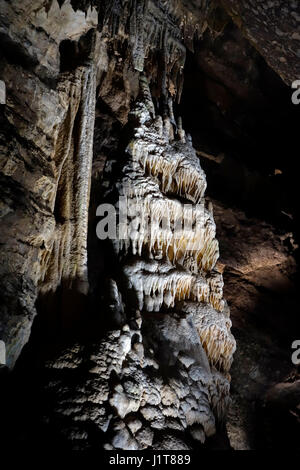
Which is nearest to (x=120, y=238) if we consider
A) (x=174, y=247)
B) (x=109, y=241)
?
(x=109, y=241)

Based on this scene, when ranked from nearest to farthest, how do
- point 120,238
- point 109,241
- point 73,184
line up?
1. point 73,184
2. point 120,238
3. point 109,241

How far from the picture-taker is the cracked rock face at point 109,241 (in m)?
2.83

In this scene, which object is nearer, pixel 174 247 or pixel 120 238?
pixel 120 238

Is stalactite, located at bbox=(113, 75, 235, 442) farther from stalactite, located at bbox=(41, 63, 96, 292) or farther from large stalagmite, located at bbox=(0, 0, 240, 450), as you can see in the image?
stalactite, located at bbox=(41, 63, 96, 292)

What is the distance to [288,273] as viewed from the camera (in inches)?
306

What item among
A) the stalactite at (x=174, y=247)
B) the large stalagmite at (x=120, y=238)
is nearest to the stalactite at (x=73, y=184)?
the large stalagmite at (x=120, y=238)

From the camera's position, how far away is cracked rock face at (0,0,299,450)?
2.83 meters

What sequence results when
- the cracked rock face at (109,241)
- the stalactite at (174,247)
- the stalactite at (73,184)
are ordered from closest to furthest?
1. the cracked rock face at (109,241)
2. the stalactite at (73,184)
3. the stalactite at (174,247)

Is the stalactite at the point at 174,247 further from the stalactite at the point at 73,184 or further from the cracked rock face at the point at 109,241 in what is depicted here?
the stalactite at the point at 73,184

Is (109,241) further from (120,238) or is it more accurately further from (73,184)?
(73,184)

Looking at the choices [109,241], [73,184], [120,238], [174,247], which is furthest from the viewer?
[174,247]

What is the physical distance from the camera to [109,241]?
4.36m

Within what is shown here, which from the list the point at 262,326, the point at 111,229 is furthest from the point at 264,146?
the point at 111,229

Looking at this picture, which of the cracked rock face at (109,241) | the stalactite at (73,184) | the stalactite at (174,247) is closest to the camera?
the cracked rock face at (109,241)
